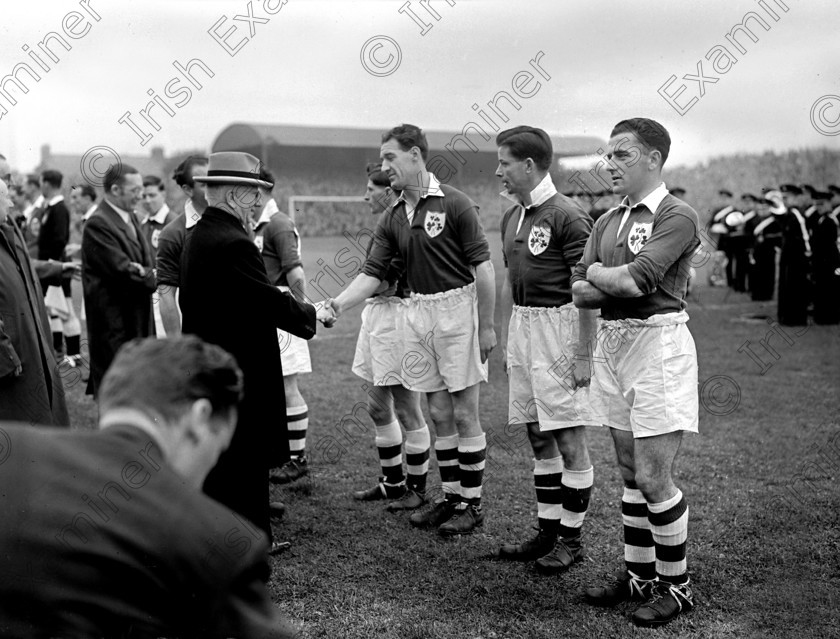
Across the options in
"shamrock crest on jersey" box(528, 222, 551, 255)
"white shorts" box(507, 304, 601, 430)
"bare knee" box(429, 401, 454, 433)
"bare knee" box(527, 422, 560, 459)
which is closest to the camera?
"white shorts" box(507, 304, 601, 430)

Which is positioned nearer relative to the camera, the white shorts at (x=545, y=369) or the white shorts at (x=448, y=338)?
the white shorts at (x=545, y=369)

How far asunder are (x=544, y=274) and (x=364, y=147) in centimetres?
1854

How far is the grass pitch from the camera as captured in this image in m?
4.01

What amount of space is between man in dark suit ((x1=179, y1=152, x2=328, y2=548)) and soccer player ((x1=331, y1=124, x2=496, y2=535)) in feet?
4.37

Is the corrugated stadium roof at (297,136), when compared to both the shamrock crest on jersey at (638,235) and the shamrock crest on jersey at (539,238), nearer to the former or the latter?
the shamrock crest on jersey at (539,238)

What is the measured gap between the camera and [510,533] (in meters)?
5.29

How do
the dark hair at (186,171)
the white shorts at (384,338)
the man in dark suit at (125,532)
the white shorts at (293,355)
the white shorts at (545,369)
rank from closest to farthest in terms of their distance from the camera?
the man in dark suit at (125,532) < the white shorts at (545,369) < the white shorts at (384,338) < the dark hair at (186,171) < the white shorts at (293,355)

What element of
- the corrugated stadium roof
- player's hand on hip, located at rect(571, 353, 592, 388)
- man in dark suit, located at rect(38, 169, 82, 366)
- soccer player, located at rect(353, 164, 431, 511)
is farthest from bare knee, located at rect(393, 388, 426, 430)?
the corrugated stadium roof

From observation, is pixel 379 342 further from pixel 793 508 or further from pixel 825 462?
pixel 825 462

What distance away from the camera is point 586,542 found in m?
5.06

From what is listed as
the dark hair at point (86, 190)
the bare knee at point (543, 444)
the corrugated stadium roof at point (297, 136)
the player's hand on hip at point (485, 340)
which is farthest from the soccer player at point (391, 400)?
the corrugated stadium roof at point (297, 136)

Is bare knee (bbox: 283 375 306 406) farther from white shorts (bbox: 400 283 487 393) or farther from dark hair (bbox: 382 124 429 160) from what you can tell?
dark hair (bbox: 382 124 429 160)

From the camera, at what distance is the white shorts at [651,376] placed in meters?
3.82

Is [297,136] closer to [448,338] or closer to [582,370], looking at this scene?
[448,338]
